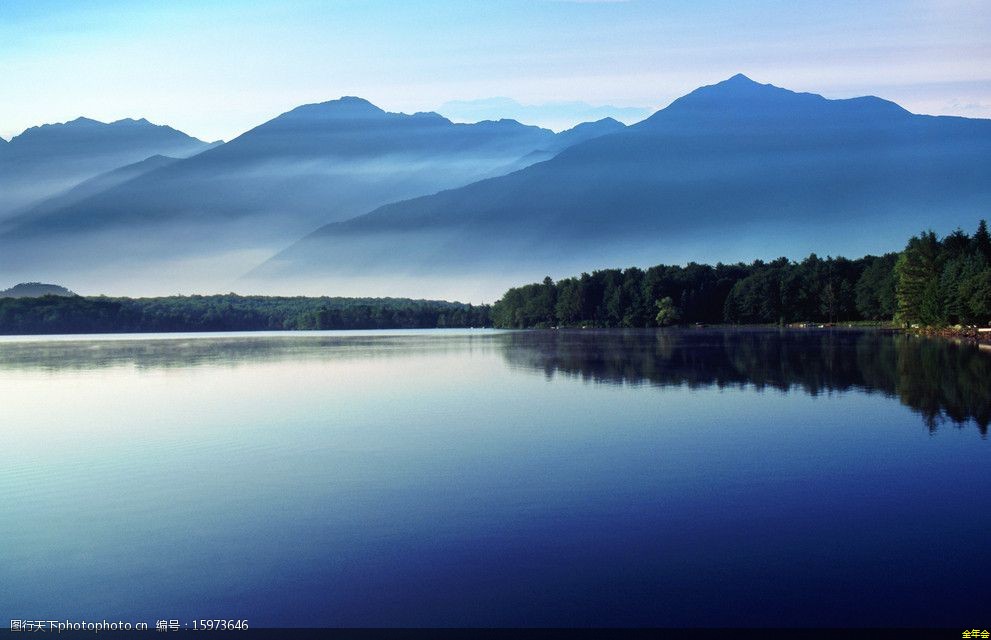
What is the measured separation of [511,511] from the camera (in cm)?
1581

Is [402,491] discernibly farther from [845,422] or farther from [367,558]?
[845,422]

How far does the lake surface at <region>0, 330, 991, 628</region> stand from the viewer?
1127 cm

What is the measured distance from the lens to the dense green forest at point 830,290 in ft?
272

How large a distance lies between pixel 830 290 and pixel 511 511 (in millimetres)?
153524

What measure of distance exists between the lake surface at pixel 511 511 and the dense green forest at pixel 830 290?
180ft

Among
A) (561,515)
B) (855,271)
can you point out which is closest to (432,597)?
(561,515)

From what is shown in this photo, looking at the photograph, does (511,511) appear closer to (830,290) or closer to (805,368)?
(805,368)

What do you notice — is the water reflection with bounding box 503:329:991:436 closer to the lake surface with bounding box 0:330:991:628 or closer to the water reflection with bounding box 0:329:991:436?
the water reflection with bounding box 0:329:991:436

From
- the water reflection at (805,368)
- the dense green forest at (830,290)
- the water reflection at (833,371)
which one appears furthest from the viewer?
the dense green forest at (830,290)

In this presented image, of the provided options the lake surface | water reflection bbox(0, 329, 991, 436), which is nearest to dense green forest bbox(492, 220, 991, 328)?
water reflection bbox(0, 329, 991, 436)

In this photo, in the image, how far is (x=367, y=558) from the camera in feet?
42.9

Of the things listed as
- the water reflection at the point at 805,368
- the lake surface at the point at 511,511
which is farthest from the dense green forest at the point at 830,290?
the lake surface at the point at 511,511

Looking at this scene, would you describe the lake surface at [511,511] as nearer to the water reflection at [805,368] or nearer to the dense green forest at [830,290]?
the water reflection at [805,368]

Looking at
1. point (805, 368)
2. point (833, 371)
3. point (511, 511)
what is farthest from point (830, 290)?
point (511, 511)
